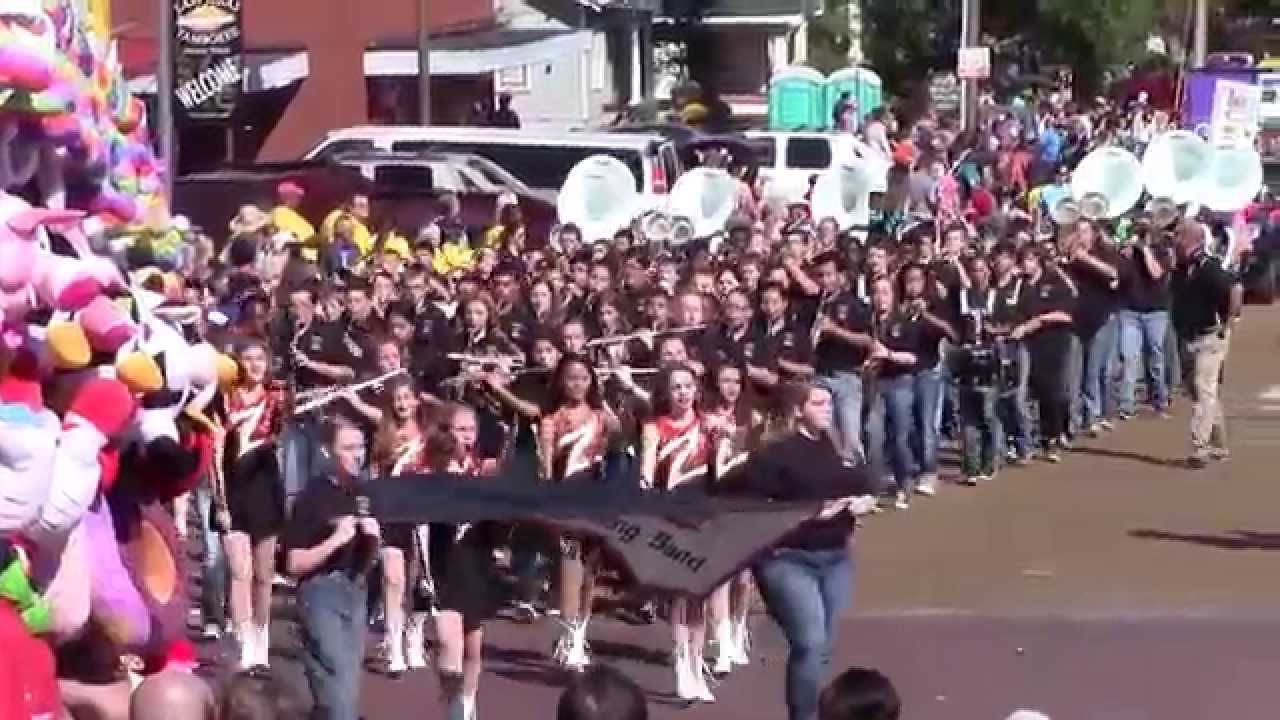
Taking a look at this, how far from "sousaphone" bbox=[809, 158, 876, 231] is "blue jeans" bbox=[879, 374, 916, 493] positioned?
28.9 ft

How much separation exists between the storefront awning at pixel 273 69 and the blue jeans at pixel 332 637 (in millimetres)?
24529

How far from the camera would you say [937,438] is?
19.2 meters

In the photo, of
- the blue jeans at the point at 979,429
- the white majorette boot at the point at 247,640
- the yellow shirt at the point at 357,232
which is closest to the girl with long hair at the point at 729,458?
the white majorette boot at the point at 247,640

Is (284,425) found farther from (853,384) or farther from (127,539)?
(127,539)

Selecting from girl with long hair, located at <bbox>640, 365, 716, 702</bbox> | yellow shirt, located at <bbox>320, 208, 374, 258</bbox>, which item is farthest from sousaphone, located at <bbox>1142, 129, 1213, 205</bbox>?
girl with long hair, located at <bbox>640, 365, 716, 702</bbox>

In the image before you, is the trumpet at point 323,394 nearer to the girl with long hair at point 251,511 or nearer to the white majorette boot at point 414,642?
the girl with long hair at point 251,511

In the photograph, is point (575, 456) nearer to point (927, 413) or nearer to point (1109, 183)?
point (927, 413)

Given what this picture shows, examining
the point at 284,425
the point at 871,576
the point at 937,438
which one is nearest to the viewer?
the point at 284,425

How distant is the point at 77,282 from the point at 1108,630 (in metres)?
8.55

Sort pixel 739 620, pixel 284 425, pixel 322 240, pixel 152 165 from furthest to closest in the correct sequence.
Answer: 1. pixel 322 240
2. pixel 284 425
3. pixel 739 620
4. pixel 152 165

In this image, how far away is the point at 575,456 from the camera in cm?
1351

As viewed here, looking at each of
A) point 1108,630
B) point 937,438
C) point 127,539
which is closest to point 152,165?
point 127,539

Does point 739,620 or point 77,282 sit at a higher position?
point 77,282

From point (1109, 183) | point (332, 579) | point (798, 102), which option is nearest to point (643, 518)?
point (332, 579)
